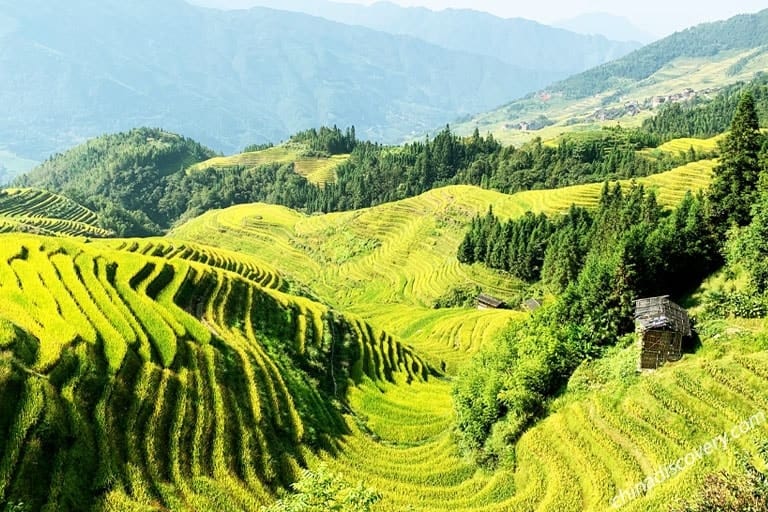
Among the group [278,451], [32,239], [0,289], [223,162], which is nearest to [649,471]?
[278,451]

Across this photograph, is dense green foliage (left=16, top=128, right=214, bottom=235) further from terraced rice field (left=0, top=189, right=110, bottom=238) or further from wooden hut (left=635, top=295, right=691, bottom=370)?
wooden hut (left=635, top=295, right=691, bottom=370)

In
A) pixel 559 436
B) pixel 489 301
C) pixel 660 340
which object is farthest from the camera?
pixel 489 301

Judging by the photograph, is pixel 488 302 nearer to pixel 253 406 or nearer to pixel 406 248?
pixel 406 248

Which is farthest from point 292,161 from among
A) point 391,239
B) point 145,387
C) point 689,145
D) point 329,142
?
point 145,387

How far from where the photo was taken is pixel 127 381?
19.0 m

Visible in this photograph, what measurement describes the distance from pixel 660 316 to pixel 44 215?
13948 cm

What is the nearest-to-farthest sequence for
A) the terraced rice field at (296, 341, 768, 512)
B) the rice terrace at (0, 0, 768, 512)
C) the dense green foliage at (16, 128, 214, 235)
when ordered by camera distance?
the rice terrace at (0, 0, 768, 512)
the terraced rice field at (296, 341, 768, 512)
the dense green foliage at (16, 128, 214, 235)

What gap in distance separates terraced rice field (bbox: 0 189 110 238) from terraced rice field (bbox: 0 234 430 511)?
9136cm

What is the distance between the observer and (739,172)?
111 ft

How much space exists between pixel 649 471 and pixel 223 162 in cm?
18272

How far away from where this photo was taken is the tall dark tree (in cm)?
3275

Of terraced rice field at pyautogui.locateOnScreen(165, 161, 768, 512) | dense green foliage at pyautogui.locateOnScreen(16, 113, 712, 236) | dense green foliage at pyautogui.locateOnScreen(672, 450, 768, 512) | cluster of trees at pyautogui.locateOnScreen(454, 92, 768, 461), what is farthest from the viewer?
dense green foliage at pyautogui.locateOnScreen(16, 113, 712, 236)

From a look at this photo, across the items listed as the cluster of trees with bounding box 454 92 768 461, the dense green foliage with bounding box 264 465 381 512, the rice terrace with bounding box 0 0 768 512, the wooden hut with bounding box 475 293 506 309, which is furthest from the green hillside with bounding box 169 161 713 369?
the dense green foliage with bounding box 264 465 381 512

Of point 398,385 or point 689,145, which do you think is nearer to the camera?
point 398,385
